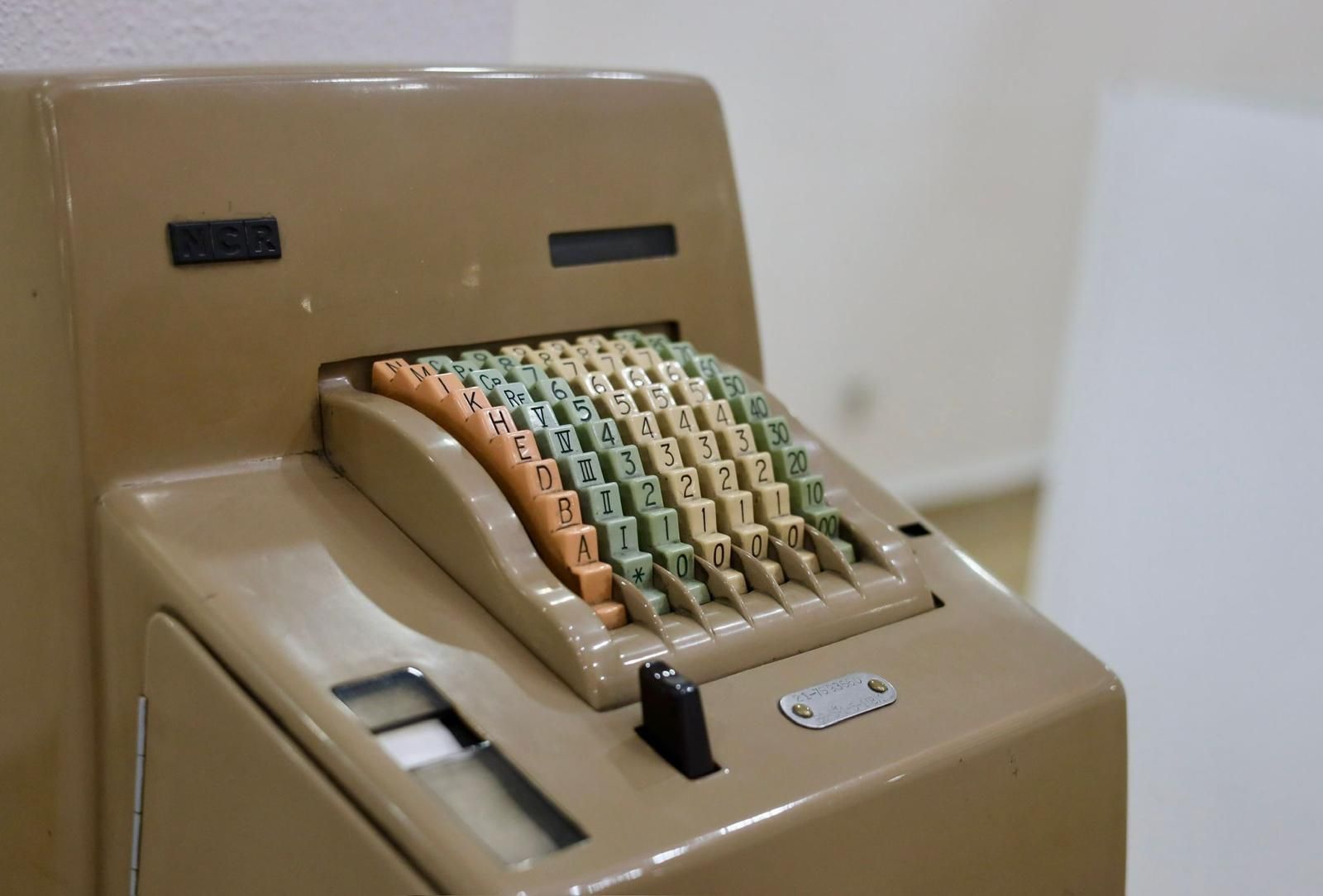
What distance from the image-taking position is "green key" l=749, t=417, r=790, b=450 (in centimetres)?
79

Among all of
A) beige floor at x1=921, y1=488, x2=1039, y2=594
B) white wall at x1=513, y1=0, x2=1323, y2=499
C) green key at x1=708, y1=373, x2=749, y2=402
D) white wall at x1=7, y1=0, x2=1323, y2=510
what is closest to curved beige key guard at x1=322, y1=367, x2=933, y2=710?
green key at x1=708, y1=373, x2=749, y2=402

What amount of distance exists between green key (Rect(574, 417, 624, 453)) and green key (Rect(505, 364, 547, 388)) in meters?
0.05

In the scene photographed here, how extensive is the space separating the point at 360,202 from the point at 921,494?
1.40 metres

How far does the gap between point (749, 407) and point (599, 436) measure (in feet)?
0.40

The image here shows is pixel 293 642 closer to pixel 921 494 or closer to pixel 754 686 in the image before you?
pixel 754 686

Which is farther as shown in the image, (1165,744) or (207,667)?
(1165,744)

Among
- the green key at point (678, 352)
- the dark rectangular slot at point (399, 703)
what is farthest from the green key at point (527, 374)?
the dark rectangular slot at point (399, 703)

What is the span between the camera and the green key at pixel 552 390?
29.0 inches

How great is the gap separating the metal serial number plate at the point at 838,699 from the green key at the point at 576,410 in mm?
193

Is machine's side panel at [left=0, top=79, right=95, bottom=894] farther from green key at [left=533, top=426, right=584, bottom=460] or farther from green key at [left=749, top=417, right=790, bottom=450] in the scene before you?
A: green key at [left=749, top=417, right=790, bottom=450]

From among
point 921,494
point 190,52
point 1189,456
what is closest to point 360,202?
point 190,52

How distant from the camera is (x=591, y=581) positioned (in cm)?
66

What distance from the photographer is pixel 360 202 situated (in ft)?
2.48

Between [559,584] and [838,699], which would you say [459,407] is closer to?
[559,584]
